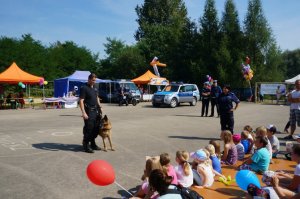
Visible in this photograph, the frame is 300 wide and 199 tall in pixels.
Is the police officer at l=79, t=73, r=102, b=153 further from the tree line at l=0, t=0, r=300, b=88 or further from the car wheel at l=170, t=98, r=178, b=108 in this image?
the tree line at l=0, t=0, r=300, b=88

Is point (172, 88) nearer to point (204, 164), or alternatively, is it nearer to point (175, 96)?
point (175, 96)

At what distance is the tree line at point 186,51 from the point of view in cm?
4138

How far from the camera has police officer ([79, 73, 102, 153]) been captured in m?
9.05

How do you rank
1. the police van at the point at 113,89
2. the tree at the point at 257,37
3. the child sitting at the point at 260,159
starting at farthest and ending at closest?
the tree at the point at 257,37, the police van at the point at 113,89, the child sitting at the point at 260,159

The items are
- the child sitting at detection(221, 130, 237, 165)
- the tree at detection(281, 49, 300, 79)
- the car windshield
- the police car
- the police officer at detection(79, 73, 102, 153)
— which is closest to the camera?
the child sitting at detection(221, 130, 237, 165)

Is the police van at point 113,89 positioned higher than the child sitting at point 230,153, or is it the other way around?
the police van at point 113,89

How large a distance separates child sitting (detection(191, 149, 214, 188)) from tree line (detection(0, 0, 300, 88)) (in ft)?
114

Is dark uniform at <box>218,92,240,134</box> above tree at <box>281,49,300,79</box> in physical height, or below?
below

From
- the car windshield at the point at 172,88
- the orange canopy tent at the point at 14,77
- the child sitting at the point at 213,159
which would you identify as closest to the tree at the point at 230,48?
the car windshield at the point at 172,88

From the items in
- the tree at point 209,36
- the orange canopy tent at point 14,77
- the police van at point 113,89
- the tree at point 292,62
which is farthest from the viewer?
the tree at point 292,62

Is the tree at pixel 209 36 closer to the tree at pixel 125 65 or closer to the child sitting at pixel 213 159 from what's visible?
the tree at pixel 125 65

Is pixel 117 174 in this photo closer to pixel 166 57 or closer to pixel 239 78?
pixel 239 78

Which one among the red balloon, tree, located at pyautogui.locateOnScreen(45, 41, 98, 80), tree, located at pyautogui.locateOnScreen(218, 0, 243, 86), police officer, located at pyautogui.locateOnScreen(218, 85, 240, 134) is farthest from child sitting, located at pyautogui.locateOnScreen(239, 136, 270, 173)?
tree, located at pyautogui.locateOnScreen(45, 41, 98, 80)

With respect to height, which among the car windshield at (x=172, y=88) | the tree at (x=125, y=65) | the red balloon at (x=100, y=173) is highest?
the tree at (x=125, y=65)
